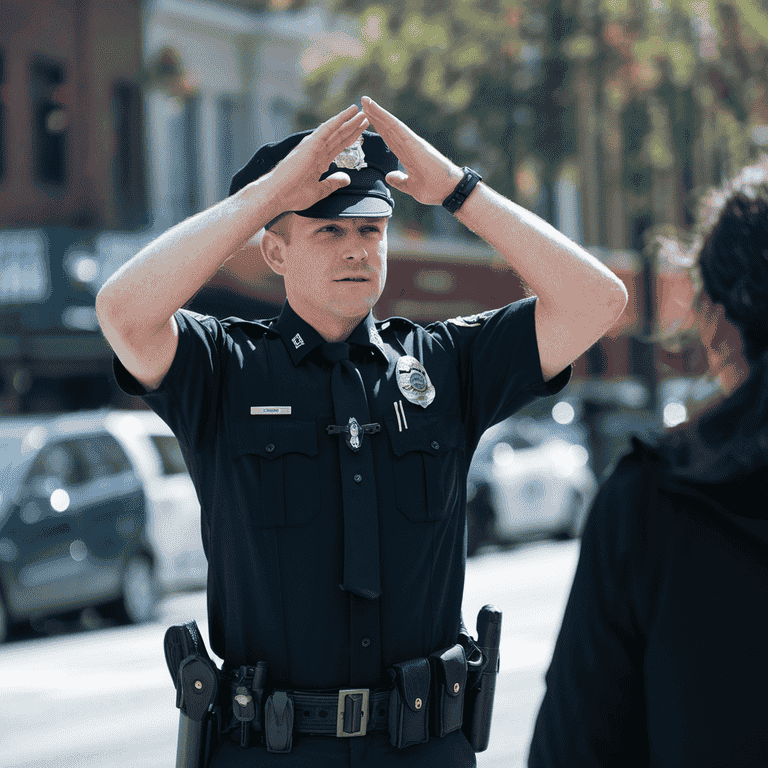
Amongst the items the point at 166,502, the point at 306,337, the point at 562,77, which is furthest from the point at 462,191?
the point at 562,77

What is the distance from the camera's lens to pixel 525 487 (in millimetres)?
15500

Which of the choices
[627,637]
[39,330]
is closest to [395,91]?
[39,330]

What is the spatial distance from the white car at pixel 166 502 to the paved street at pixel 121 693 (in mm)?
401

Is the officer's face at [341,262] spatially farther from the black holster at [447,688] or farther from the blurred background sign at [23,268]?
the blurred background sign at [23,268]

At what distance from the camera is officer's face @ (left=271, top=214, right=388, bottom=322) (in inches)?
111

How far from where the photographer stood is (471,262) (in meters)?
22.7

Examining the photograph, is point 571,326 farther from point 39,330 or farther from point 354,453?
point 39,330

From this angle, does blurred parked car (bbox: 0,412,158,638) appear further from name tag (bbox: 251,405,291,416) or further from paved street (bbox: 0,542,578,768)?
name tag (bbox: 251,405,291,416)

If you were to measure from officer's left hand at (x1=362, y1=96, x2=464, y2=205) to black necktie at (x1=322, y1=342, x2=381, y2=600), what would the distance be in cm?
44

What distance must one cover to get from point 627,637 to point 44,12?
16.6 m

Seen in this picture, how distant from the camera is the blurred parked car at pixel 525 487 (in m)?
14.9

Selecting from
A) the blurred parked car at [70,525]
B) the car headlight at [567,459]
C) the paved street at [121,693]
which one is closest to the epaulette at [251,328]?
the paved street at [121,693]

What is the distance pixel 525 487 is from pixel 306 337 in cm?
1286

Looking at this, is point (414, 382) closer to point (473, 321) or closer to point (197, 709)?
point (473, 321)
